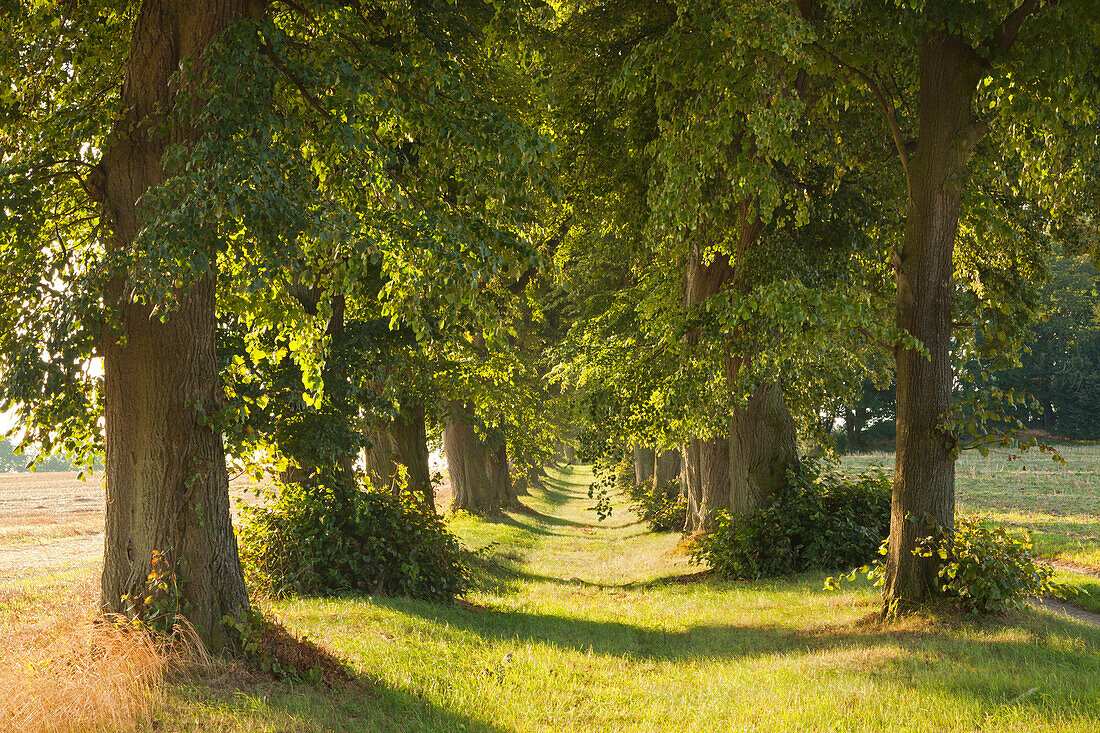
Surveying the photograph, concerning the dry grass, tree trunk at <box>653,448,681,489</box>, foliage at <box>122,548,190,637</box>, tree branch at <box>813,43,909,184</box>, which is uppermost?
tree branch at <box>813,43,909,184</box>

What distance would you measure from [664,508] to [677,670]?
15477 mm

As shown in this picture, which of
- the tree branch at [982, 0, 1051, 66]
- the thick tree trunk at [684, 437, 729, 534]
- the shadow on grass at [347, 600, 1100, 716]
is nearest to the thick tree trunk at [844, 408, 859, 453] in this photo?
the thick tree trunk at [684, 437, 729, 534]

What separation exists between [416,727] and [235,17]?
21.3 feet

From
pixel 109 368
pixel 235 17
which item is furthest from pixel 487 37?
pixel 109 368

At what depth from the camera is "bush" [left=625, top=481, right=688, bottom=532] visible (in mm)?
22641

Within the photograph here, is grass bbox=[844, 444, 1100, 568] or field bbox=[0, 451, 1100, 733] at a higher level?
field bbox=[0, 451, 1100, 733]

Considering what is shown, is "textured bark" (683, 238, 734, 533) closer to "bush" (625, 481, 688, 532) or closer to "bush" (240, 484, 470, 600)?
"bush" (625, 481, 688, 532)

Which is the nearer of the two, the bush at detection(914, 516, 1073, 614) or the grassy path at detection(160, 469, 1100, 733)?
the grassy path at detection(160, 469, 1100, 733)

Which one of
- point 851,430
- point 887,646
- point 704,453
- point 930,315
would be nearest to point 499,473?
point 704,453

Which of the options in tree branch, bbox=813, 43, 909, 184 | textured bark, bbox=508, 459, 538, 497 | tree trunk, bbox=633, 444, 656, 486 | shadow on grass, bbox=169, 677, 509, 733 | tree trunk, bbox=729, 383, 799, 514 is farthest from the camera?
textured bark, bbox=508, 459, 538, 497

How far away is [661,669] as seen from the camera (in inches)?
336

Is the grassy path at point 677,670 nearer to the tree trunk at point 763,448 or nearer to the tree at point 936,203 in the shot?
the tree at point 936,203

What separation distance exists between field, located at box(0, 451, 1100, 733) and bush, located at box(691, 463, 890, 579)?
0.87 meters

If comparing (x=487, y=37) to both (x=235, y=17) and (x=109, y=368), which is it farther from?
(x=109, y=368)
